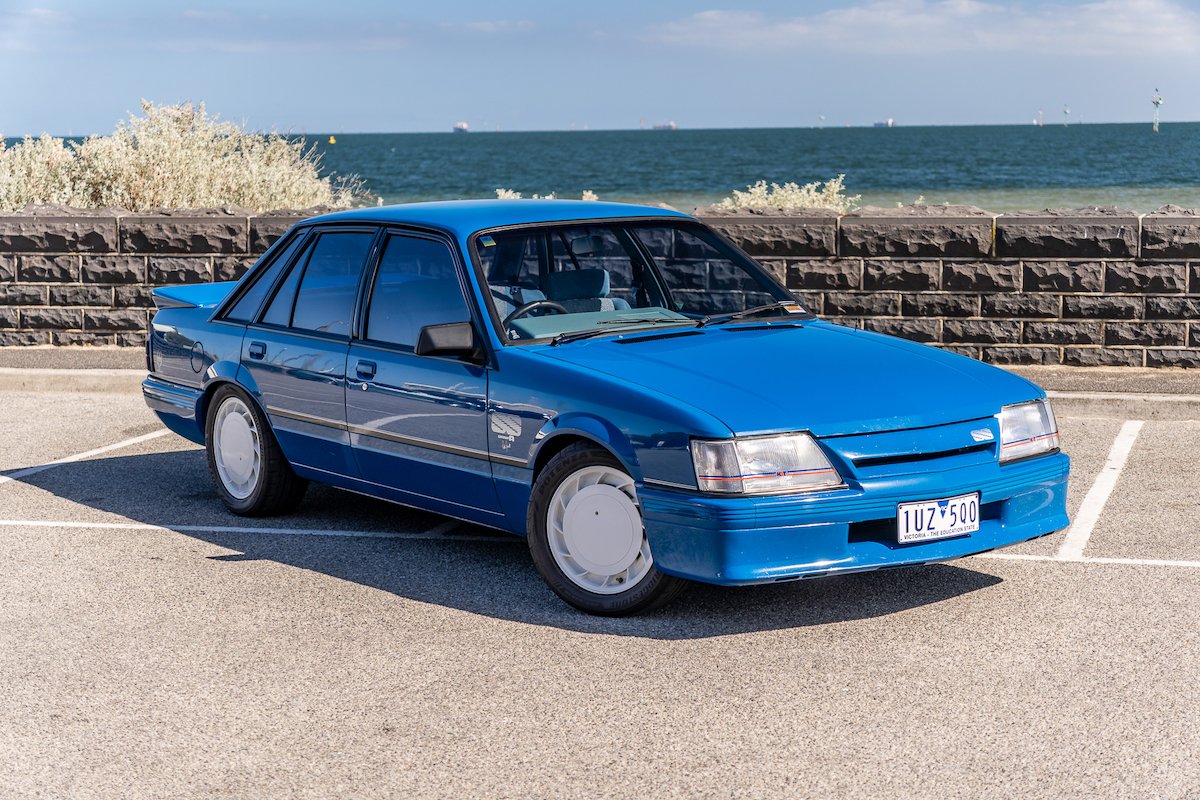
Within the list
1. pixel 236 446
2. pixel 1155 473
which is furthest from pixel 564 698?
pixel 1155 473

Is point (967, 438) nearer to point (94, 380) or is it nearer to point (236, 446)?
point (236, 446)

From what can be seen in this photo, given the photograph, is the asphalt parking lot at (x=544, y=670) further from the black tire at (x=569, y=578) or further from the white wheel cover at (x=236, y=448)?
the white wheel cover at (x=236, y=448)

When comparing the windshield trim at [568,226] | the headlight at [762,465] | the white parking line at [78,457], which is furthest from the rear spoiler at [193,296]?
the headlight at [762,465]

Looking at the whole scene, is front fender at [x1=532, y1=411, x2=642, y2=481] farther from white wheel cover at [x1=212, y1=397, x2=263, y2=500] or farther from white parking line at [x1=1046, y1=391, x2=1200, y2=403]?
white parking line at [x1=1046, y1=391, x2=1200, y2=403]

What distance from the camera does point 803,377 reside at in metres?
5.75

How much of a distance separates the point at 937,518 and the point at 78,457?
19.2ft

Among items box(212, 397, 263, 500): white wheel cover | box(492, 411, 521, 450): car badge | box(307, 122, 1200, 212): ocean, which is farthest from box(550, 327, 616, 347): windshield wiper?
box(307, 122, 1200, 212): ocean

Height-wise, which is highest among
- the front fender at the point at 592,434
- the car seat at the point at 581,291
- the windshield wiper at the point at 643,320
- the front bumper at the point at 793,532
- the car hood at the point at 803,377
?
the car seat at the point at 581,291

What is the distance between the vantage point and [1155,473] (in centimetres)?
848

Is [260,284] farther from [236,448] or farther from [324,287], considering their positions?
[236,448]

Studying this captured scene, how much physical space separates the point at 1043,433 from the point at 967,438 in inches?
20.6

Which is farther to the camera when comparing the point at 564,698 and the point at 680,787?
the point at 564,698

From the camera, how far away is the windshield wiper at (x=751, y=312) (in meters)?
6.61

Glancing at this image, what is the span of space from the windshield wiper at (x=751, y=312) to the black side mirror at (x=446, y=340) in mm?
1037
